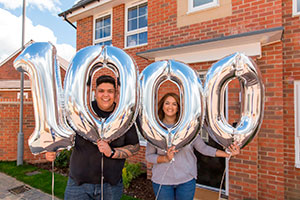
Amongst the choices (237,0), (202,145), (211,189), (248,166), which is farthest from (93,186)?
(237,0)

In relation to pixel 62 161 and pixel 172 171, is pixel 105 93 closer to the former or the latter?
pixel 172 171

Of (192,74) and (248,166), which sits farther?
(248,166)

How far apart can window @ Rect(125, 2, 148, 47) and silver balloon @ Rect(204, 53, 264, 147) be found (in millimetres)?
4085

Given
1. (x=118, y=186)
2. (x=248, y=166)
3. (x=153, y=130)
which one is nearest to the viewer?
(x=153, y=130)

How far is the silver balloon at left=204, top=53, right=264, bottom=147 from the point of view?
1355 mm

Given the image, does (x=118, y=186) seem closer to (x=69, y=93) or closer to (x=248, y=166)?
(x=69, y=93)

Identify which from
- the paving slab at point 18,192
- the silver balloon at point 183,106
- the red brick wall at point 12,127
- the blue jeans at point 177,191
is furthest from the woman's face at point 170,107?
the red brick wall at point 12,127

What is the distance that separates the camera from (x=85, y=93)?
1.23 m

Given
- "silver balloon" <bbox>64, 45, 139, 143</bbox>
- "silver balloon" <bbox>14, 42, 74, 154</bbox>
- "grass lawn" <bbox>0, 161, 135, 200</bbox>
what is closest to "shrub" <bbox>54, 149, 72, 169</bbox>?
"grass lawn" <bbox>0, 161, 135, 200</bbox>

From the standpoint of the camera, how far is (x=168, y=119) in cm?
163

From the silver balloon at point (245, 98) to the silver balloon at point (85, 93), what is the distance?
0.58 m

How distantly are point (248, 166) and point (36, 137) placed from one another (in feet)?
9.42

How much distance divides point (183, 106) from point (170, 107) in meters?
0.23

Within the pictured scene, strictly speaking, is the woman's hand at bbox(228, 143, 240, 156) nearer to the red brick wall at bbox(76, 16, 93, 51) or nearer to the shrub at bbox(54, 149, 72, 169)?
the shrub at bbox(54, 149, 72, 169)
